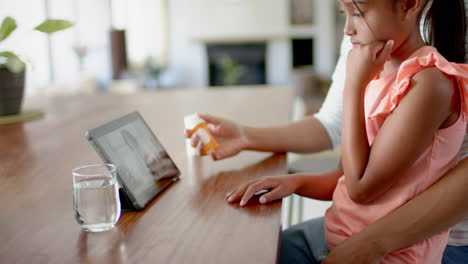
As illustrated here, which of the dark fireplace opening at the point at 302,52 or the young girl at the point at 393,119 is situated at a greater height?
the young girl at the point at 393,119

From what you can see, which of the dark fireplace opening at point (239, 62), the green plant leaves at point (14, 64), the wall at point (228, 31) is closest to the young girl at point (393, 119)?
the green plant leaves at point (14, 64)

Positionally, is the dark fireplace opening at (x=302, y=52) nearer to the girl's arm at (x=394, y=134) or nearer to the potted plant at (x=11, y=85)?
the potted plant at (x=11, y=85)

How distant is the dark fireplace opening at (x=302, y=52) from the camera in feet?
26.7

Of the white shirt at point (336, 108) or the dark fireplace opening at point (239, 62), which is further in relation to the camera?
the dark fireplace opening at point (239, 62)

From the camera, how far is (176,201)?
840 mm

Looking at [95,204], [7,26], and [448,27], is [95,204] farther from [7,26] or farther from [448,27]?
[7,26]

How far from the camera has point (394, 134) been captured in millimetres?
780

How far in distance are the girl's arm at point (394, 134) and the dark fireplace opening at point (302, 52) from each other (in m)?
7.44

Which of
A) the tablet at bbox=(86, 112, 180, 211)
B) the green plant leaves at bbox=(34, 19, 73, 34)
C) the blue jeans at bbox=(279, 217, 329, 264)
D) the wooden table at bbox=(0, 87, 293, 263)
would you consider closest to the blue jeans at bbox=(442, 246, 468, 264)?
the blue jeans at bbox=(279, 217, 329, 264)

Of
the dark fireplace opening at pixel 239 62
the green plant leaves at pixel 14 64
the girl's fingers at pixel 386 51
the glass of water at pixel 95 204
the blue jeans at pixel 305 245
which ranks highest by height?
the girl's fingers at pixel 386 51

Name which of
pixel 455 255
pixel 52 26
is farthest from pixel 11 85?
pixel 455 255

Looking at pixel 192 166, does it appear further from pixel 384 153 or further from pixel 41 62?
pixel 41 62

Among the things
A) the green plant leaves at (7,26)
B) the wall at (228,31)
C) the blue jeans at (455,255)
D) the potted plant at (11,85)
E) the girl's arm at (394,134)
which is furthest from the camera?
the wall at (228,31)

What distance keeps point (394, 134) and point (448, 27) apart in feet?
0.94
